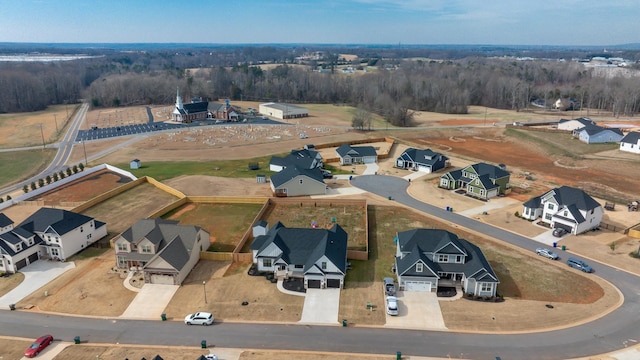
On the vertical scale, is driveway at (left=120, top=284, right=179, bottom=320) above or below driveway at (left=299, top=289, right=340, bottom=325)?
below

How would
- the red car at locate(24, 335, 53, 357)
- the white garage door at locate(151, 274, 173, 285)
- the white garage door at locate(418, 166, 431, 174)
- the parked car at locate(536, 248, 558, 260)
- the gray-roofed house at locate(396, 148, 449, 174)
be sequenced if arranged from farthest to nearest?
1. the gray-roofed house at locate(396, 148, 449, 174)
2. the white garage door at locate(418, 166, 431, 174)
3. the parked car at locate(536, 248, 558, 260)
4. the white garage door at locate(151, 274, 173, 285)
5. the red car at locate(24, 335, 53, 357)

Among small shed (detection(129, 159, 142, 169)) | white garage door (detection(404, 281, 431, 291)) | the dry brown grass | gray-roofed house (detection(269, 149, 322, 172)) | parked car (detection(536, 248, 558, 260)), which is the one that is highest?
gray-roofed house (detection(269, 149, 322, 172))

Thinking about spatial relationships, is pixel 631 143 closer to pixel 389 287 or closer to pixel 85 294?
pixel 389 287

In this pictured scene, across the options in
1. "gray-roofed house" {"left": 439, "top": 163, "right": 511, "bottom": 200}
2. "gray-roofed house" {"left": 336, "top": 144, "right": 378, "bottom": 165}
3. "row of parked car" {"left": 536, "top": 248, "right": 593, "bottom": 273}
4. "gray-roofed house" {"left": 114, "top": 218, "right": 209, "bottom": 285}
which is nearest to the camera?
"gray-roofed house" {"left": 114, "top": 218, "right": 209, "bottom": 285}

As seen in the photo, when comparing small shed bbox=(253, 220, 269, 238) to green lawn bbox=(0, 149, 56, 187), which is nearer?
small shed bbox=(253, 220, 269, 238)

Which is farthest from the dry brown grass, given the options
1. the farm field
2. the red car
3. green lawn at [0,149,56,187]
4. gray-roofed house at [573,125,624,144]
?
gray-roofed house at [573,125,624,144]

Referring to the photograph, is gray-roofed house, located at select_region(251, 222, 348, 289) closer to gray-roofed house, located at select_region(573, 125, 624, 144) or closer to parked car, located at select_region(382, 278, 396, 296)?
parked car, located at select_region(382, 278, 396, 296)
